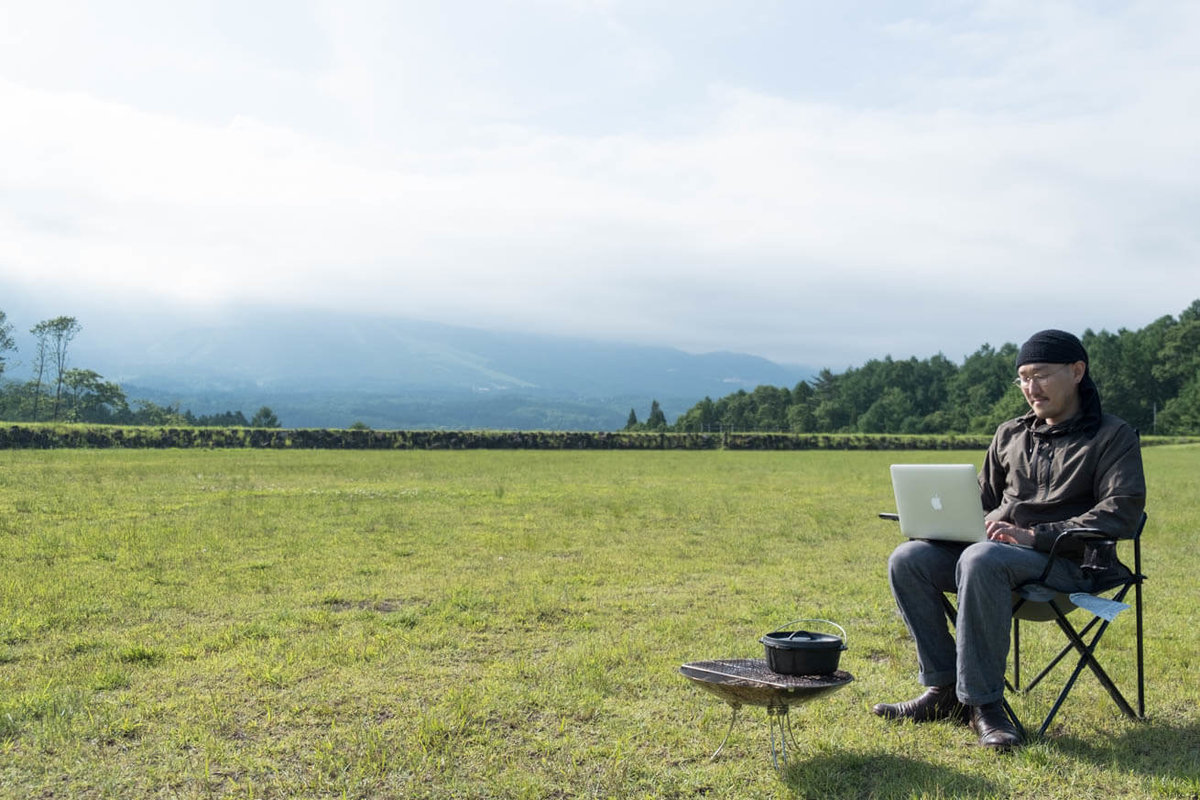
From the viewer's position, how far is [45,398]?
92188 mm

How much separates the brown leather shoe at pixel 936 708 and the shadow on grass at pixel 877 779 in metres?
0.52

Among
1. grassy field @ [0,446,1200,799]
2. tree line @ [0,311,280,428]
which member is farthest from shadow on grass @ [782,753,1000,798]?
tree line @ [0,311,280,428]

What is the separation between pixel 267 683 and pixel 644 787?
251cm

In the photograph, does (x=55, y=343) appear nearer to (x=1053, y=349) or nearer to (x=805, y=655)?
(x=805, y=655)

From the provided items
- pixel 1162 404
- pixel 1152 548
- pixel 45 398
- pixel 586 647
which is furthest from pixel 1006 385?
pixel 586 647

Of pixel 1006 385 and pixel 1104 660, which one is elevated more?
pixel 1006 385

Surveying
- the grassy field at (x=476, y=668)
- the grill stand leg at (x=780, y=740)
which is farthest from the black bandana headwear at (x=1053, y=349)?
the grill stand leg at (x=780, y=740)

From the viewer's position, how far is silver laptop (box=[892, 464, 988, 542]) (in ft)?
15.4

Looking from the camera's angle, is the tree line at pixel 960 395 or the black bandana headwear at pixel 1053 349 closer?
the black bandana headwear at pixel 1053 349

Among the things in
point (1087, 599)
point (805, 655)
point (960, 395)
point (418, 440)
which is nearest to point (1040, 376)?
point (1087, 599)

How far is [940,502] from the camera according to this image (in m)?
4.82

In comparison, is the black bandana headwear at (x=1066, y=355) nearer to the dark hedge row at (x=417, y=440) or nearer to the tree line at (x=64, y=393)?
the dark hedge row at (x=417, y=440)

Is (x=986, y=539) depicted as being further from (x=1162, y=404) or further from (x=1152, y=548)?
(x=1162, y=404)

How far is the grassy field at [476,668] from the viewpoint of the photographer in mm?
4078
